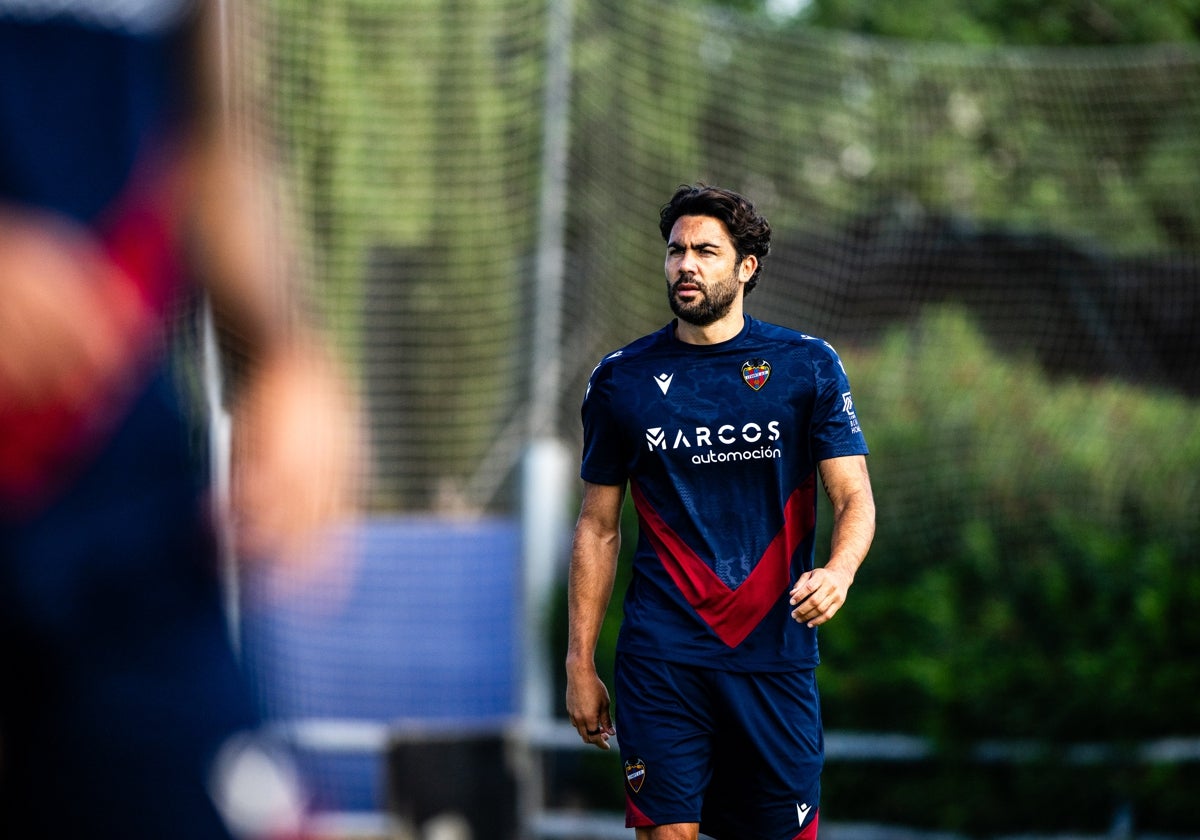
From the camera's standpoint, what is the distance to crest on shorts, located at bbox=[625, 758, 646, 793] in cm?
448

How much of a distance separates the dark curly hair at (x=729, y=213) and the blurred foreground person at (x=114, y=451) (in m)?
2.82

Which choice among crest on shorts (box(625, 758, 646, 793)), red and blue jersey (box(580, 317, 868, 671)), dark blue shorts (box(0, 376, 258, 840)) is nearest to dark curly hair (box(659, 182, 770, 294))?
red and blue jersey (box(580, 317, 868, 671))

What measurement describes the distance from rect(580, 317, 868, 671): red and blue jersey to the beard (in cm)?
10

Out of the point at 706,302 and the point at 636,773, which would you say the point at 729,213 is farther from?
the point at 636,773

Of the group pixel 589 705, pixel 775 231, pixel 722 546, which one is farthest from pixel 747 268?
pixel 775 231

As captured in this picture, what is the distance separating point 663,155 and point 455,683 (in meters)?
3.67

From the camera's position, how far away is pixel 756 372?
14.9ft

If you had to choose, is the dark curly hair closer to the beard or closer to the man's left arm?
the beard

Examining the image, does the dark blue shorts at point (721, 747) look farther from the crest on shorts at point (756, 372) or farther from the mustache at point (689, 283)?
the mustache at point (689, 283)

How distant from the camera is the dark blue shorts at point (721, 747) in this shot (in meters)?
4.47

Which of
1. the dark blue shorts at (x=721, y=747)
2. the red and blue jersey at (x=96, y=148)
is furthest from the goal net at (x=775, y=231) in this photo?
the red and blue jersey at (x=96, y=148)

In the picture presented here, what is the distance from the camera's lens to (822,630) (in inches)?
351

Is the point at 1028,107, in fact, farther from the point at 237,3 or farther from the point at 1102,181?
the point at 237,3

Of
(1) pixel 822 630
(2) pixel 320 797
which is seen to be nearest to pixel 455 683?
(1) pixel 822 630
